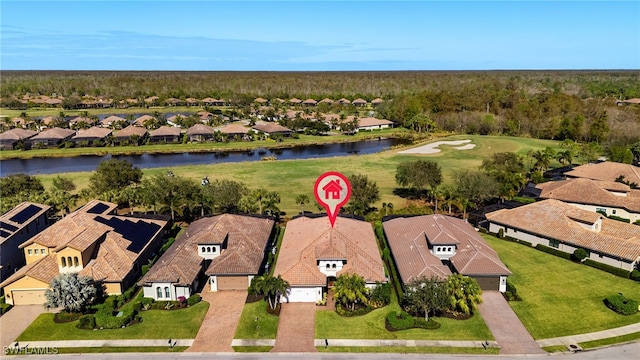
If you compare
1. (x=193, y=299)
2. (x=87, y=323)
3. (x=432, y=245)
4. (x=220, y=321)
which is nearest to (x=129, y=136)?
(x=193, y=299)

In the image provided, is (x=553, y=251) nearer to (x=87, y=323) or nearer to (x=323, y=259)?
(x=323, y=259)

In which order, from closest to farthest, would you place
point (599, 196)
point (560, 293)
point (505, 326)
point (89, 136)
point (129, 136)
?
point (505, 326)
point (560, 293)
point (599, 196)
point (89, 136)
point (129, 136)

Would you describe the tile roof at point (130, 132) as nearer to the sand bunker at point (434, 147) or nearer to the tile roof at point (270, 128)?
the tile roof at point (270, 128)

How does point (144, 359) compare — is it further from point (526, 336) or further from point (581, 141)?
point (581, 141)

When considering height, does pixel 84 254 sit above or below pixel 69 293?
above

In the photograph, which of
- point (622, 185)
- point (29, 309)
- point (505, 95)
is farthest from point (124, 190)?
point (505, 95)

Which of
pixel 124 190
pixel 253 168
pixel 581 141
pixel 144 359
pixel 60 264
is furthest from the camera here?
pixel 581 141

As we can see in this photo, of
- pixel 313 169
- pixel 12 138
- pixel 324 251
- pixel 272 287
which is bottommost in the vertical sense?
pixel 272 287
